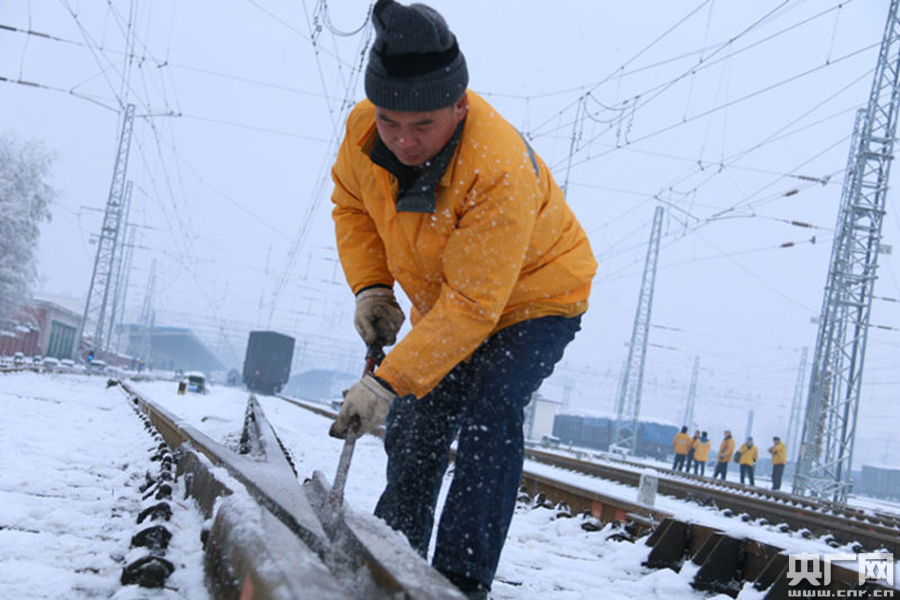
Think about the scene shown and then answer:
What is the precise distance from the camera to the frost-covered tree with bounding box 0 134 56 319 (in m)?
39.6

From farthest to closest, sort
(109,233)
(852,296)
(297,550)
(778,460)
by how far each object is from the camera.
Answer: (109,233), (778,460), (852,296), (297,550)

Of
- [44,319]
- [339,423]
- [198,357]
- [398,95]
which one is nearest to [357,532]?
[339,423]

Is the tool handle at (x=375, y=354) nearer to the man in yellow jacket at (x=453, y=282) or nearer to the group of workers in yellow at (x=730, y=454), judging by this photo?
the man in yellow jacket at (x=453, y=282)

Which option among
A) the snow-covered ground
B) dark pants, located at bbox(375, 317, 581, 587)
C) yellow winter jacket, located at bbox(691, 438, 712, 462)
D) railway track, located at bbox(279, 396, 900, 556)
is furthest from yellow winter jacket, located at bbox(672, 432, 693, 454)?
dark pants, located at bbox(375, 317, 581, 587)

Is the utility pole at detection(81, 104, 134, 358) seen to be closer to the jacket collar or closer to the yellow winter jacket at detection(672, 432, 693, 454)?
the yellow winter jacket at detection(672, 432, 693, 454)

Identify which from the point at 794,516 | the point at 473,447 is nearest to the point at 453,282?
the point at 473,447

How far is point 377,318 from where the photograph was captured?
2.45 m

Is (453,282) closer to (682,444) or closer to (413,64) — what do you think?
(413,64)

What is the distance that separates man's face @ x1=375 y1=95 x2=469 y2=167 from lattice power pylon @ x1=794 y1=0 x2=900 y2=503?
17.3 m

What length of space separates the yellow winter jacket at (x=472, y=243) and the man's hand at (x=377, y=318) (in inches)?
3.3

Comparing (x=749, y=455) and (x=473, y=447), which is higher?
(x=473, y=447)

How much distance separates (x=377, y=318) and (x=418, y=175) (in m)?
0.53

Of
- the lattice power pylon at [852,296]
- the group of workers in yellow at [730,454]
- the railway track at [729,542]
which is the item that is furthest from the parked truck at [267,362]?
the railway track at [729,542]

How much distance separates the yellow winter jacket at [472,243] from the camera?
198 cm
